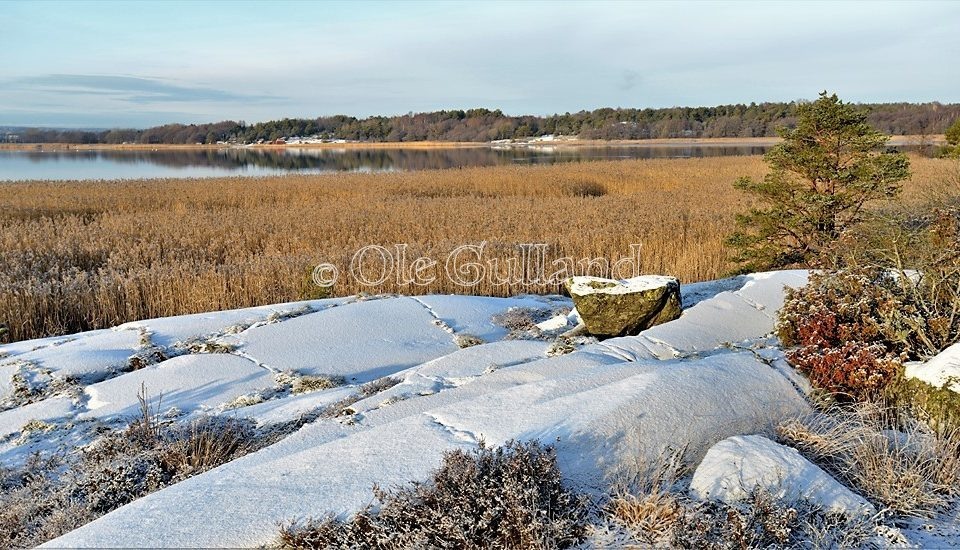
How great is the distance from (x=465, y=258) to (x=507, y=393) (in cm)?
711

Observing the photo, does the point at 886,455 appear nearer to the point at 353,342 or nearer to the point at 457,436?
the point at 457,436

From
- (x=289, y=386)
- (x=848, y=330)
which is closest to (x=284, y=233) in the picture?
(x=289, y=386)

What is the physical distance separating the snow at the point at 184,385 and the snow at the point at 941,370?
17.5ft

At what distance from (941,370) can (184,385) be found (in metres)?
6.13

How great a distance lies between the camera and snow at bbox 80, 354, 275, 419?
5.55m

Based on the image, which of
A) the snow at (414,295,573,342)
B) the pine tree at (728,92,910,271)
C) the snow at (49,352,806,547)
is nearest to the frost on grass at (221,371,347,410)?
the snow at (49,352,806,547)

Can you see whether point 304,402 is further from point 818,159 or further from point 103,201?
point 103,201

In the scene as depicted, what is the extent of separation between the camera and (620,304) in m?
7.22

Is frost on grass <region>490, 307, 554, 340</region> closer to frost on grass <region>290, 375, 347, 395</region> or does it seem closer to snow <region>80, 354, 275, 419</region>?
frost on grass <region>290, 375, 347, 395</region>

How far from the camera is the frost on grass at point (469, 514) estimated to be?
298cm

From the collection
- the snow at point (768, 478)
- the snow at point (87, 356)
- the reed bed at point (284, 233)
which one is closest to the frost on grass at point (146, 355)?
the snow at point (87, 356)

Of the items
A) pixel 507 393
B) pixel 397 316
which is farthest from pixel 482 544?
pixel 397 316

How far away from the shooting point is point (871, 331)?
17.4 ft

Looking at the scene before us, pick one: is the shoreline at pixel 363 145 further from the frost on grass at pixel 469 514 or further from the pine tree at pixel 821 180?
the frost on grass at pixel 469 514
